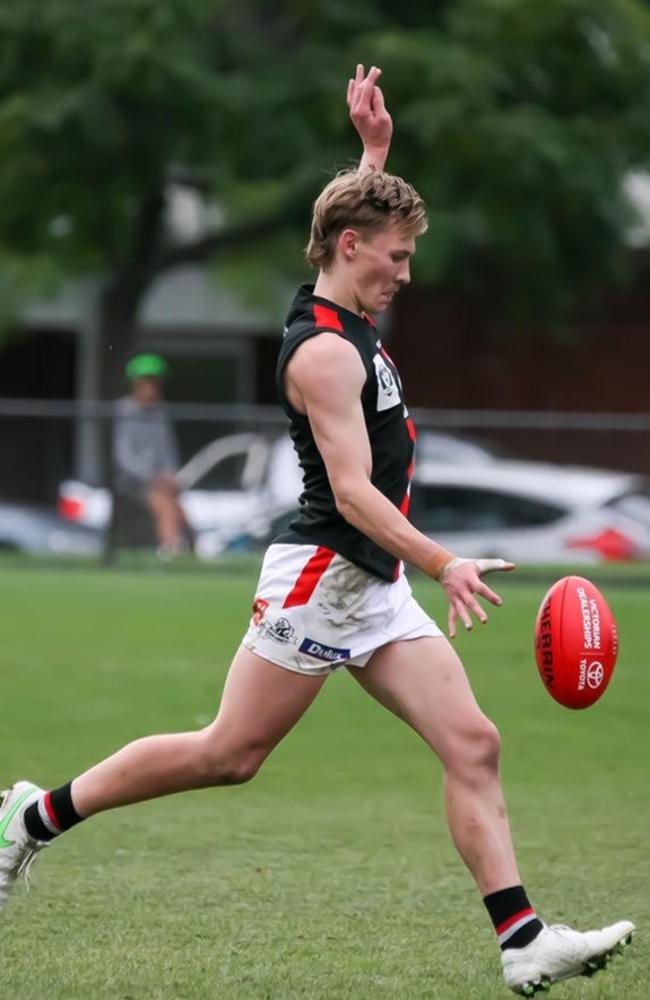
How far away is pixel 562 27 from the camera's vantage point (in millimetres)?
24828

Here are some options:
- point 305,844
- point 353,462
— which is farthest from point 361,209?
point 305,844

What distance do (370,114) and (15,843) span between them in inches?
97.2

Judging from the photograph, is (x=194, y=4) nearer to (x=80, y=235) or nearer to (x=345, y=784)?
(x=80, y=235)

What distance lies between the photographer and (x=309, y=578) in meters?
6.04

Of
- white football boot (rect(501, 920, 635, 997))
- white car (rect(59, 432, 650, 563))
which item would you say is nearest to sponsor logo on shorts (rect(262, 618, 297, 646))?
white football boot (rect(501, 920, 635, 997))

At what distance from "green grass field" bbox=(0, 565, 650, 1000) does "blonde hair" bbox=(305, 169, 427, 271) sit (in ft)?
6.62

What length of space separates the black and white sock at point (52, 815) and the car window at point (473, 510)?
13.4 meters

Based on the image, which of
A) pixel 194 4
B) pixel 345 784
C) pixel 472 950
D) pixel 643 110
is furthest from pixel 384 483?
pixel 643 110

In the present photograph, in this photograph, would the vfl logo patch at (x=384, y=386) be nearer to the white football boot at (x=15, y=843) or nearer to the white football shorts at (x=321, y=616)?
the white football shorts at (x=321, y=616)

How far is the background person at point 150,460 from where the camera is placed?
19594 mm

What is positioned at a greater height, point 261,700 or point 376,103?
point 376,103

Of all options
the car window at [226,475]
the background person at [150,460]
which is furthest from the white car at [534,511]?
the background person at [150,460]

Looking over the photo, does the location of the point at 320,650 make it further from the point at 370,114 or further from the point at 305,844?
the point at 305,844

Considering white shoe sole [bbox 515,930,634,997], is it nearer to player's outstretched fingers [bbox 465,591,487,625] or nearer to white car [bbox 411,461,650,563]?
player's outstretched fingers [bbox 465,591,487,625]
